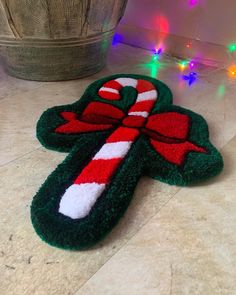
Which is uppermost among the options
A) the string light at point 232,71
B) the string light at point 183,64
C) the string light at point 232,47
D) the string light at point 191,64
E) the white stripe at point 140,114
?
the string light at point 232,47

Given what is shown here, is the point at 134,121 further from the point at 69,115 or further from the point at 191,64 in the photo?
the point at 191,64

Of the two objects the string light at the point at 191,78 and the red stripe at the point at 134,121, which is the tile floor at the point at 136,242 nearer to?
the red stripe at the point at 134,121

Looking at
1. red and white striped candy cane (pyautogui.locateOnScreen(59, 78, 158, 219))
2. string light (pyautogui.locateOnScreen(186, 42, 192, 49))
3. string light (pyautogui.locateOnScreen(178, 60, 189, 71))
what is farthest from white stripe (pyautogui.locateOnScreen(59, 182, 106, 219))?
string light (pyautogui.locateOnScreen(186, 42, 192, 49))

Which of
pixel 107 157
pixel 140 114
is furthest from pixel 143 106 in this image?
pixel 107 157

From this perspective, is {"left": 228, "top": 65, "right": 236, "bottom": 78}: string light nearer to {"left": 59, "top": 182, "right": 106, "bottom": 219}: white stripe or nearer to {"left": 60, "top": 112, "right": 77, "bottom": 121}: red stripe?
{"left": 60, "top": 112, "right": 77, "bottom": 121}: red stripe

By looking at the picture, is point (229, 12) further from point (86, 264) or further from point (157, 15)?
point (86, 264)

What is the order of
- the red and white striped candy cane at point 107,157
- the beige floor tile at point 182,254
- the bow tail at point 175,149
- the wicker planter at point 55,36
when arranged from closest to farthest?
the beige floor tile at point 182,254, the red and white striped candy cane at point 107,157, the bow tail at point 175,149, the wicker planter at point 55,36

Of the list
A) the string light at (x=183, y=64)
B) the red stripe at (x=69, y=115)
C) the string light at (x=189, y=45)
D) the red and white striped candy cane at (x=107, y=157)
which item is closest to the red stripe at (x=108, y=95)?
Result: the red and white striped candy cane at (x=107, y=157)
